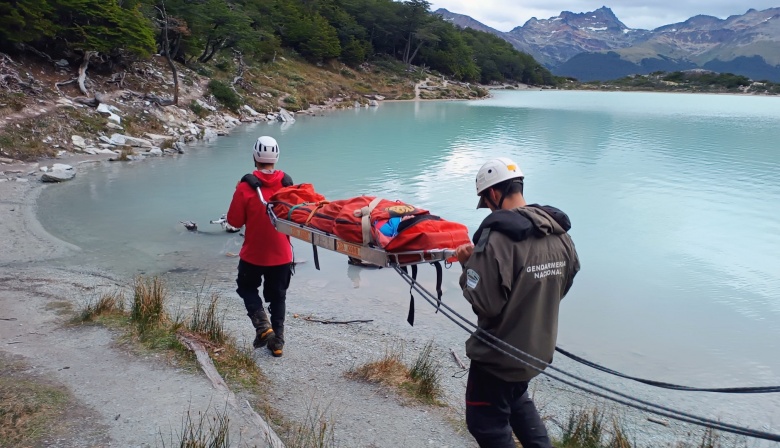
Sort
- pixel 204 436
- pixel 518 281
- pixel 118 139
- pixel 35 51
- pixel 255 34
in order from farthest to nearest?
pixel 255 34 < pixel 35 51 < pixel 118 139 < pixel 204 436 < pixel 518 281

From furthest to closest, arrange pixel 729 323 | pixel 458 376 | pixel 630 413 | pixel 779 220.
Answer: pixel 779 220
pixel 729 323
pixel 458 376
pixel 630 413

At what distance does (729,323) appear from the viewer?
8.19 metres

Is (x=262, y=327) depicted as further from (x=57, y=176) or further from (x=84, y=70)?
(x=84, y=70)

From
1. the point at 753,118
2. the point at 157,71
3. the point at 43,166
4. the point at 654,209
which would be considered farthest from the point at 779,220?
the point at 753,118

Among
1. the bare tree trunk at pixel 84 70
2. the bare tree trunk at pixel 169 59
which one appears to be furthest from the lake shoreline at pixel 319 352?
the bare tree trunk at pixel 169 59

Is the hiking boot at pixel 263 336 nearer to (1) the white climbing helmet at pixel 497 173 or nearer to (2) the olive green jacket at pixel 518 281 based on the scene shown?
(2) the olive green jacket at pixel 518 281

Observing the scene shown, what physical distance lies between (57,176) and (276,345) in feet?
39.5

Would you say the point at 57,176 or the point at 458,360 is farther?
the point at 57,176

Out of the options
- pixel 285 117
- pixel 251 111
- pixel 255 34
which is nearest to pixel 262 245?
pixel 251 111

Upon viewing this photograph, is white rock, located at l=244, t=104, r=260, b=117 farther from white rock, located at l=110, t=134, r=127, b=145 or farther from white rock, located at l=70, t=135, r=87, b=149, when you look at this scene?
white rock, located at l=70, t=135, r=87, b=149

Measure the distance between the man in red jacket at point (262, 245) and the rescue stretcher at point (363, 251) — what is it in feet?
0.77

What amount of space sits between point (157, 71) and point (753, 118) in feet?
157

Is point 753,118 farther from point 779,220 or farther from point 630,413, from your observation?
point 630,413

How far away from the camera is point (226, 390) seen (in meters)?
4.39
